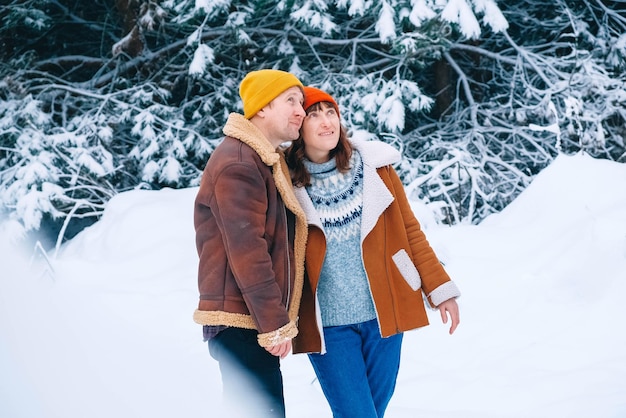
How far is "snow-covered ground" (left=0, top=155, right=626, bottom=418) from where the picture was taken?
40.6 inches

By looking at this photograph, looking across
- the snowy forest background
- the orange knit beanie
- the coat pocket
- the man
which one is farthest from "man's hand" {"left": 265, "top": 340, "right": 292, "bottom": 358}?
the snowy forest background

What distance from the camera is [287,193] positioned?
1693mm

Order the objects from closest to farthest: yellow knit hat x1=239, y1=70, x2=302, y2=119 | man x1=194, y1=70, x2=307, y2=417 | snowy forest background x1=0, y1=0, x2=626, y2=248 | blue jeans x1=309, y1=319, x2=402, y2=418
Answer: man x1=194, y1=70, x2=307, y2=417 → yellow knit hat x1=239, y1=70, x2=302, y2=119 → blue jeans x1=309, y1=319, x2=402, y2=418 → snowy forest background x1=0, y1=0, x2=626, y2=248

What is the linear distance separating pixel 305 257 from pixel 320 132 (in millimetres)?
442

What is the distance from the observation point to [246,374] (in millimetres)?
1564

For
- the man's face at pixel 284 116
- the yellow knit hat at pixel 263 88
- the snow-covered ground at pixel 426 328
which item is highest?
the yellow knit hat at pixel 263 88

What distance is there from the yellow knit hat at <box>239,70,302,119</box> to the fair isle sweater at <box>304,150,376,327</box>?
0.36 metres

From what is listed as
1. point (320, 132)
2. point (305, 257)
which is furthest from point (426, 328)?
point (320, 132)

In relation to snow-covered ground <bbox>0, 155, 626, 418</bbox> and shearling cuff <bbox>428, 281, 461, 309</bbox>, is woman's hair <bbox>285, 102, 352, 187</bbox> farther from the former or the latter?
snow-covered ground <bbox>0, 155, 626, 418</bbox>

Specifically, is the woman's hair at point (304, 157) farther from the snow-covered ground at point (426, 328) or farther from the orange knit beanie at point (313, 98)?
the snow-covered ground at point (426, 328)

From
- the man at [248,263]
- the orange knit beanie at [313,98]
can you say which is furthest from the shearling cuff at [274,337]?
the orange knit beanie at [313,98]

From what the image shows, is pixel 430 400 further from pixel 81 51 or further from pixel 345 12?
pixel 81 51

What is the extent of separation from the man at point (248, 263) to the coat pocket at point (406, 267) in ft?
1.29

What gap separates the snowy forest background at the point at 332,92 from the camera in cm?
545
